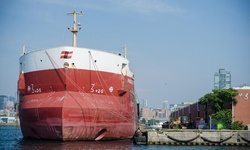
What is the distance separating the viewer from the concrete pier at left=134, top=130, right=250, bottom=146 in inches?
1358

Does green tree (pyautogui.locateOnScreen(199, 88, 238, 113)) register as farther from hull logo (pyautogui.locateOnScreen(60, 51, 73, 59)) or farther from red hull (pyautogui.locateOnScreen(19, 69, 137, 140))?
hull logo (pyautogui.locateOnScreen(60, 51, 73, 59))

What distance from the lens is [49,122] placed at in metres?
31.6

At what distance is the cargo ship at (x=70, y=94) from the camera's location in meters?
31.7

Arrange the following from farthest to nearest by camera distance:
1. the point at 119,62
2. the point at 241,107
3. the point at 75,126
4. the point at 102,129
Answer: the point at 241,107 < the point at 119,62 < the point at 102,129 < the point at 75,126

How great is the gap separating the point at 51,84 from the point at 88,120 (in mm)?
4318

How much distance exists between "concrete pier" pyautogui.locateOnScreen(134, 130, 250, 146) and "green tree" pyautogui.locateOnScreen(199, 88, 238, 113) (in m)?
8.32

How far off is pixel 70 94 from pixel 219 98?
21.0 meters

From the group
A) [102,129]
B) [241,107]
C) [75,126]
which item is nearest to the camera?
[75,126]

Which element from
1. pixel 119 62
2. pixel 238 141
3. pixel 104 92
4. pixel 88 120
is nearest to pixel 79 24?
pixel 119 62

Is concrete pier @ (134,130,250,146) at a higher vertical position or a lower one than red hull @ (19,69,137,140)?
lower

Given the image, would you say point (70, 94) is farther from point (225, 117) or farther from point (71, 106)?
point (225, 117)

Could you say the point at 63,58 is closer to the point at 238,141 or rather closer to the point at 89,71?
the point at 89,71

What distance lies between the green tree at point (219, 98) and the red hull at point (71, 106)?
534 inches

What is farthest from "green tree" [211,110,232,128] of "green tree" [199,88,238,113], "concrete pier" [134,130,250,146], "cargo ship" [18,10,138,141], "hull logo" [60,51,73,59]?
"hull logo" [60,51,73,59]
